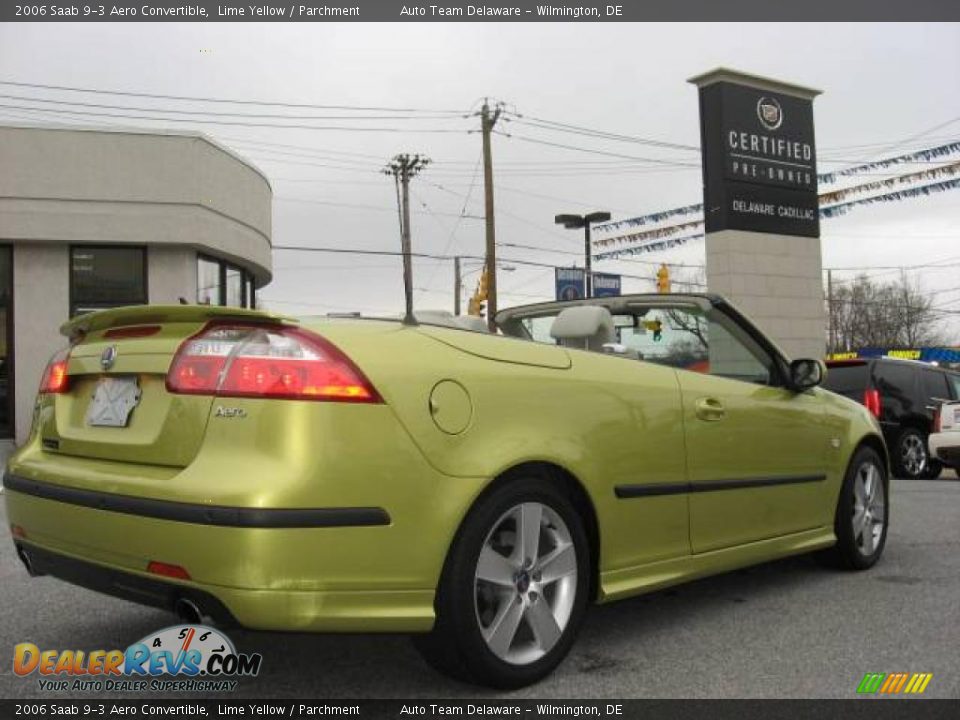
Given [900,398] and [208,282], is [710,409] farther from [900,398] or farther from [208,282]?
[208,282]

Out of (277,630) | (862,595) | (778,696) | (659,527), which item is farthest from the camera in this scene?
(862,595)

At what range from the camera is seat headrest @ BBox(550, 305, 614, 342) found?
400cm

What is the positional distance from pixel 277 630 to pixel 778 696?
165 centimetres

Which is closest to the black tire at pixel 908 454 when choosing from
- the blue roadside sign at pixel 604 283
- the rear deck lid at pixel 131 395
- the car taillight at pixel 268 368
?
the car taillight at pixel 268 368

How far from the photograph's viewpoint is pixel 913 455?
12039 mm

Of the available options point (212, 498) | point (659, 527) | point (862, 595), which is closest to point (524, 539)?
point (659, 527)

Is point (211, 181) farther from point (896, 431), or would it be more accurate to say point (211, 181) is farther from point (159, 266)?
point (896, 431)

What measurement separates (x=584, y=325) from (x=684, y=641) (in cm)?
137

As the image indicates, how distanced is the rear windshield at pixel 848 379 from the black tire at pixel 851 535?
681cm

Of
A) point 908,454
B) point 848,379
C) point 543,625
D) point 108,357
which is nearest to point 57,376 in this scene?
point 108,357

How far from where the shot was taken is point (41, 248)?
15406 millimetres

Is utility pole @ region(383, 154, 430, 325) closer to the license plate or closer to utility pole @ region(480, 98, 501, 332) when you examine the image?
utility pole @ region(480, 98, 501, 332)

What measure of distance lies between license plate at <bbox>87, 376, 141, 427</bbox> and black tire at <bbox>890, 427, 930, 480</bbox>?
11.0 metres

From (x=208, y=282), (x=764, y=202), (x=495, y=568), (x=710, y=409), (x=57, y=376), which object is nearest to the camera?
(x=495, y=568)
